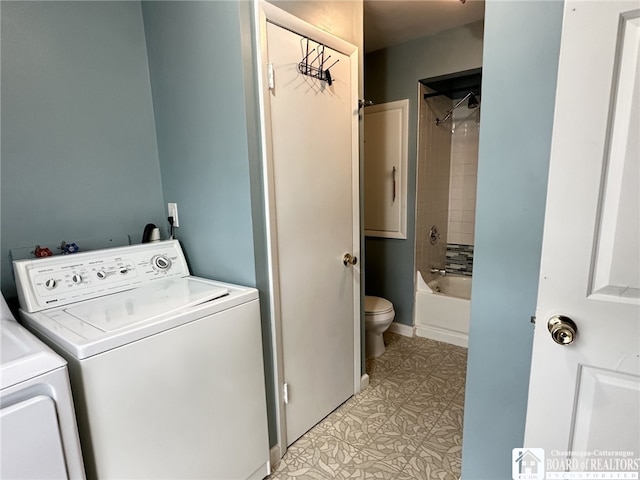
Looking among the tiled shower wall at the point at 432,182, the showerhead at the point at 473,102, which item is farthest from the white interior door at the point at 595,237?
the showerhead at the point at 473,102

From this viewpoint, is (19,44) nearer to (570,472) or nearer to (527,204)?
(527,204)

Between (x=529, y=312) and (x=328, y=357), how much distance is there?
1113mm

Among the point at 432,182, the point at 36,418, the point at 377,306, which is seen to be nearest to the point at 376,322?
the point at 377,306

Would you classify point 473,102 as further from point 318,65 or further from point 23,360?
point 23,360

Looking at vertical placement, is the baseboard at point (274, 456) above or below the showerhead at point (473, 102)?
below

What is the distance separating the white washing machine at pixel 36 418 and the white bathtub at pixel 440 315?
2522 millimetres

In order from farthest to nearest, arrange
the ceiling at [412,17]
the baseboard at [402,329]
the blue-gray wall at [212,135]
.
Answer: the baseboard at [402,329]
the ceiling at [412,17]
the blue-gray wall at [212,135]

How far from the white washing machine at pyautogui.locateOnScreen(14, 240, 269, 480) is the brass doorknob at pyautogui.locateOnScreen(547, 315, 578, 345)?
104 cm

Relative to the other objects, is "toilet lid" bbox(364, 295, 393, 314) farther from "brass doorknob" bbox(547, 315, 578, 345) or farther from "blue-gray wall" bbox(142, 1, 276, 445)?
"brass doorknob" bbox(547, 315, 578, 345)

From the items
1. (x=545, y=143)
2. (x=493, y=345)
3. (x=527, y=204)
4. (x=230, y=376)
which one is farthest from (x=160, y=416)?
(x=545, y=143)

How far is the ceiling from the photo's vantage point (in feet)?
6.89

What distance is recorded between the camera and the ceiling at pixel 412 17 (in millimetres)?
2102

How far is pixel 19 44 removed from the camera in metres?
1.36

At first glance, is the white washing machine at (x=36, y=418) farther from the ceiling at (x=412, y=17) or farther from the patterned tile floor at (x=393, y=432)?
the ceiling at (x=412, y=17)
